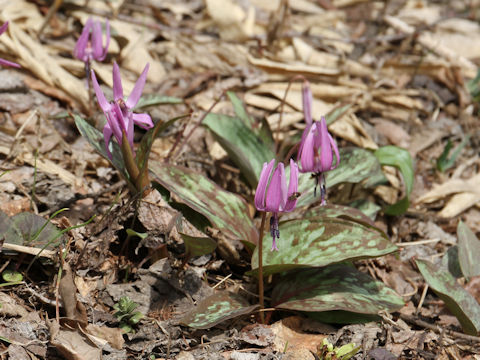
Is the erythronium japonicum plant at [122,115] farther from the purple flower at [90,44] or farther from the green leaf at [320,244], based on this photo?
the purple flower at [90,44]

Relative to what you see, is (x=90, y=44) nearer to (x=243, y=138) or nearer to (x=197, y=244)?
(x=243, y=138)

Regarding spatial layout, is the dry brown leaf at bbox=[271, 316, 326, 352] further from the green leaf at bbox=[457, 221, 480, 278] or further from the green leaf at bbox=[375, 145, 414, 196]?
the green leaf at bbox=[375, 145, 414, 196]

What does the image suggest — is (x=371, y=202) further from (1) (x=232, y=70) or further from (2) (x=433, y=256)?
(1) (x=232, y=70)

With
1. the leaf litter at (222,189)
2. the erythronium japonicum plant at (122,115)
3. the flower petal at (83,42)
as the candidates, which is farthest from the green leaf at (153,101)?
the erythronium japonicum plant at (122,115)

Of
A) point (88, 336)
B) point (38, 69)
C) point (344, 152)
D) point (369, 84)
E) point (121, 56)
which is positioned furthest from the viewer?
point (369, 84)

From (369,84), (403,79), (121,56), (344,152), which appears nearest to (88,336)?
(344,152)

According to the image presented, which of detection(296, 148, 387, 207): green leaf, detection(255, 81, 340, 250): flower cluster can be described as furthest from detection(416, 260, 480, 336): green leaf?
detection(255, 81, 340, 250): flower cluster
